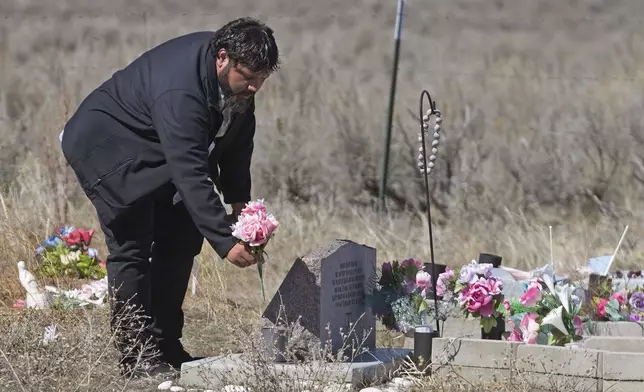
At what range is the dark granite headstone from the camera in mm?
5871

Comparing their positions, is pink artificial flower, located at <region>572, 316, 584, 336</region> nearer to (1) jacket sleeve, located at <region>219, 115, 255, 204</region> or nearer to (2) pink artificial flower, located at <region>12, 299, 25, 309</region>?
(1) jacket sleeve, located at <region>219, 115, 255, 204</region>

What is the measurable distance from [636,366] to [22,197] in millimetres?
7086

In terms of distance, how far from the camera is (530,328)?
6.00 meters

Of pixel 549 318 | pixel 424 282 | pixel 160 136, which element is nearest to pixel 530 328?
pixel 549 318

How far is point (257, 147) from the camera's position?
43.2ft

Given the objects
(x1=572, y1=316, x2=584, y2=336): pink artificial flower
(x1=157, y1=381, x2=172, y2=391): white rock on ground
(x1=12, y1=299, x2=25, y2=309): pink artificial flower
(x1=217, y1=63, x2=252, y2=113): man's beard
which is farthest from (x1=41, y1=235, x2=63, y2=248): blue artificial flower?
(x1=572, y1=316, x2=584, y2=336): pink artificial flower

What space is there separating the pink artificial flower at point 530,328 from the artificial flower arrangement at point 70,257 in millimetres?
3779

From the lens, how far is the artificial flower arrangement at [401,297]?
247 inches

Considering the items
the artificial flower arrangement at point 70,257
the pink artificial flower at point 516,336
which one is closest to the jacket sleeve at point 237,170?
the pink artificial flower at point 516,336

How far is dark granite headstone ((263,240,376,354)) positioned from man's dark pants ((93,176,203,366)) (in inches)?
23.2

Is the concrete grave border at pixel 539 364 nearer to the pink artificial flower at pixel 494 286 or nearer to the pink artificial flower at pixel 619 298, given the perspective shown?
the pink artificial flower at pixel 494 286

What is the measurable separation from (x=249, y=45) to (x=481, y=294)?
172cm

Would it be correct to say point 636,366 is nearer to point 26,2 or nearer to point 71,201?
point 71,201

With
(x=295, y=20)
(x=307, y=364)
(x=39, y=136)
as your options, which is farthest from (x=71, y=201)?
(x=307, y=364)
